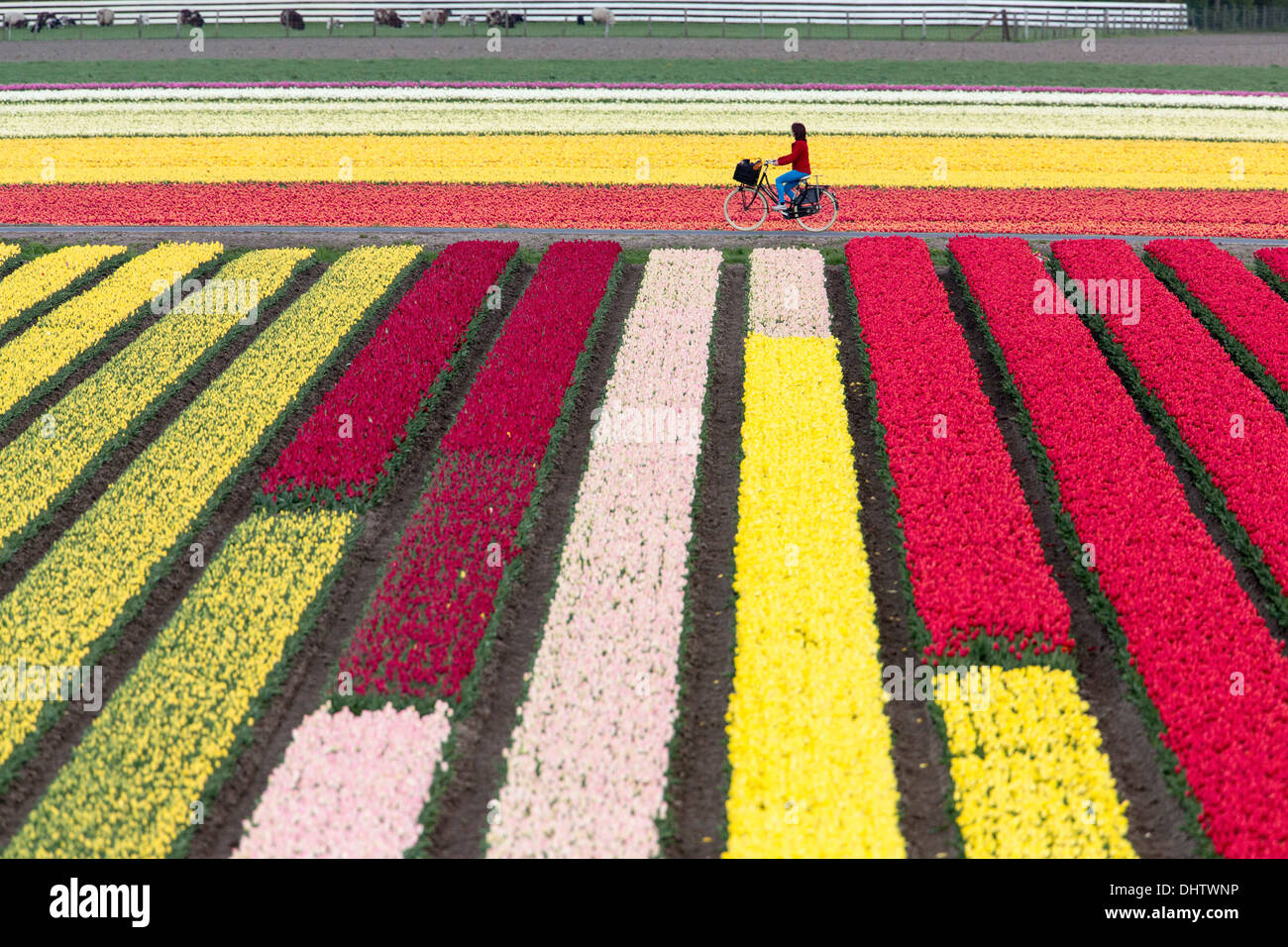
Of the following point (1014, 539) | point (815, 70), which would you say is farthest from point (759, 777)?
point (815, 70)

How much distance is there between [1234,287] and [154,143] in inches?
1280

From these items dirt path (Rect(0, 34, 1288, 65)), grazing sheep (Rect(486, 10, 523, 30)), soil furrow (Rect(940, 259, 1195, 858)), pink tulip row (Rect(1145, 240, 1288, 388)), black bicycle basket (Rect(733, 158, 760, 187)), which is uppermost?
grazing sheep (Rect(486, 10, 523, 30))

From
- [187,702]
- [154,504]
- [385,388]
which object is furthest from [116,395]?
[187,702]

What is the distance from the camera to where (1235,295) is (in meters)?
21.8

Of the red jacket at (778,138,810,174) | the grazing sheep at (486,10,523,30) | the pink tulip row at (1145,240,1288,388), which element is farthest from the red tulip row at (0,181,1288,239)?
the grazing sheep at (486,10,523,30)

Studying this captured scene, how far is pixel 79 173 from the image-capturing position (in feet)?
110

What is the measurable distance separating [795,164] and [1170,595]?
652 inches

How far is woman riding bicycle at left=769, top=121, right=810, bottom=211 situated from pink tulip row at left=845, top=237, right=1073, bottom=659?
185 inches

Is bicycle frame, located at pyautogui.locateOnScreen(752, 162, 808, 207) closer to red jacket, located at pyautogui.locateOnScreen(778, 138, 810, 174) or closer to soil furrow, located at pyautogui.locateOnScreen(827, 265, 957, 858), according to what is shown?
red jacket, located at pyautogui.locateOnScreen(778, 138, 810, 174)

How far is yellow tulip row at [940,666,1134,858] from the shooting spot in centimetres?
952

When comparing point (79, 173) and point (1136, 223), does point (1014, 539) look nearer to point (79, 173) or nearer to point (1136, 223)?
point (1136, 223)

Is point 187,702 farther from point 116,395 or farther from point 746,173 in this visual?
point 746,173

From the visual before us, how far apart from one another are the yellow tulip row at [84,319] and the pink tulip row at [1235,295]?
21099 millimetres

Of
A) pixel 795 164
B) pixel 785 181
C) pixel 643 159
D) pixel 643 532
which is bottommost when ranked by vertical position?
pixel 643 532
